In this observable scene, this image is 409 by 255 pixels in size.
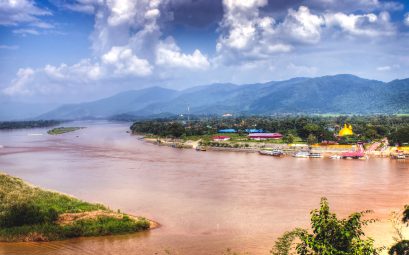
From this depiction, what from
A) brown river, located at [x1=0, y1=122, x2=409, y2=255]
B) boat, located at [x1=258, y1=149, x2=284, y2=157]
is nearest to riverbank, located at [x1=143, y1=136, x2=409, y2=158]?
boat, located at [x1=258, y1=149, x2=284, y2=157]

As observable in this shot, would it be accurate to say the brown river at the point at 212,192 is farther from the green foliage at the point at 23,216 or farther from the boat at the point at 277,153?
the boat at the point at 277,153

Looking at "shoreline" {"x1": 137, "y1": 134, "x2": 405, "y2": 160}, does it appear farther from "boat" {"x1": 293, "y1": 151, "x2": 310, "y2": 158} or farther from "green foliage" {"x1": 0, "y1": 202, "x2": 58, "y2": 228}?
"green foliage" {"x1": 0, "y1": 202, "x2": 58, "y2": 228}

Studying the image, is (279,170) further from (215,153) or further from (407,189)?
(215,153)

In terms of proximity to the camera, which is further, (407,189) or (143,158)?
(143,158)

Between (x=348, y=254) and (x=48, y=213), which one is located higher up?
(x=348, y=254)

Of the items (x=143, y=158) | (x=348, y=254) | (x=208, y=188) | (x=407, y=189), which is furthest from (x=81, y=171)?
(x=348, y=254)

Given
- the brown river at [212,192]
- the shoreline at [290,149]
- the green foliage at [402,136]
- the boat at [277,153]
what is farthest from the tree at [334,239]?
the green foliage at [402,136]
